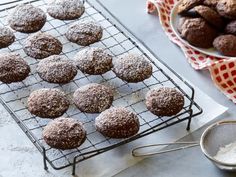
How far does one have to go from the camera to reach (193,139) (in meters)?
1.34

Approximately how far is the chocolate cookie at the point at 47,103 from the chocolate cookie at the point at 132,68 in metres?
0.18

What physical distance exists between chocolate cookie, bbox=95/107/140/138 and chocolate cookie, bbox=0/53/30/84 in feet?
0.81

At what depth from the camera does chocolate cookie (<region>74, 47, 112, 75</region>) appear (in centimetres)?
146

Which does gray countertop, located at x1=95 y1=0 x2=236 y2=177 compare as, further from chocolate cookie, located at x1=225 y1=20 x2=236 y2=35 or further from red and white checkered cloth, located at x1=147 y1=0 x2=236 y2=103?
chocolate cookie, located at x1=225 y1=20 x2=236 y2=35

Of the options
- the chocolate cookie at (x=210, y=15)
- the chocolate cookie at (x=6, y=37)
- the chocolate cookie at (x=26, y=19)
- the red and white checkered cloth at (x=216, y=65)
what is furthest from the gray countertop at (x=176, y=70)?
the chocolate cookie at (x=6, y=37)

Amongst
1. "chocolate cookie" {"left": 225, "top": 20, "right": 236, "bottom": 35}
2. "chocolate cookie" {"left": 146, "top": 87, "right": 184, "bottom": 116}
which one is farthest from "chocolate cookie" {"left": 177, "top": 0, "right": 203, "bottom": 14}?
"chocolate cookie" {"left": 146, "top": 87, "right": 184, "bottom": 116}

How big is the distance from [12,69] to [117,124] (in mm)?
325

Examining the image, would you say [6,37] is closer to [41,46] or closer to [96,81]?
[41,46]

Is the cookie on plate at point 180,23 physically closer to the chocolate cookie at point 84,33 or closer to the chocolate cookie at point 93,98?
the chocolate cookie at point 84,33

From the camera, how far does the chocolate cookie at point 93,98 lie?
133 centimetres

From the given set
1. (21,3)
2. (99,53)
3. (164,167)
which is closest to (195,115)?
(164,167)

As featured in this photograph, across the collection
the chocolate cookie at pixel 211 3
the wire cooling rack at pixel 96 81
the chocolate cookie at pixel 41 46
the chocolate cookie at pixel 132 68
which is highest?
the chocolate cookie at pixel 211 3

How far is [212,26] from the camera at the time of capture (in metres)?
1.62

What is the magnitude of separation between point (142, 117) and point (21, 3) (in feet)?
1.96
